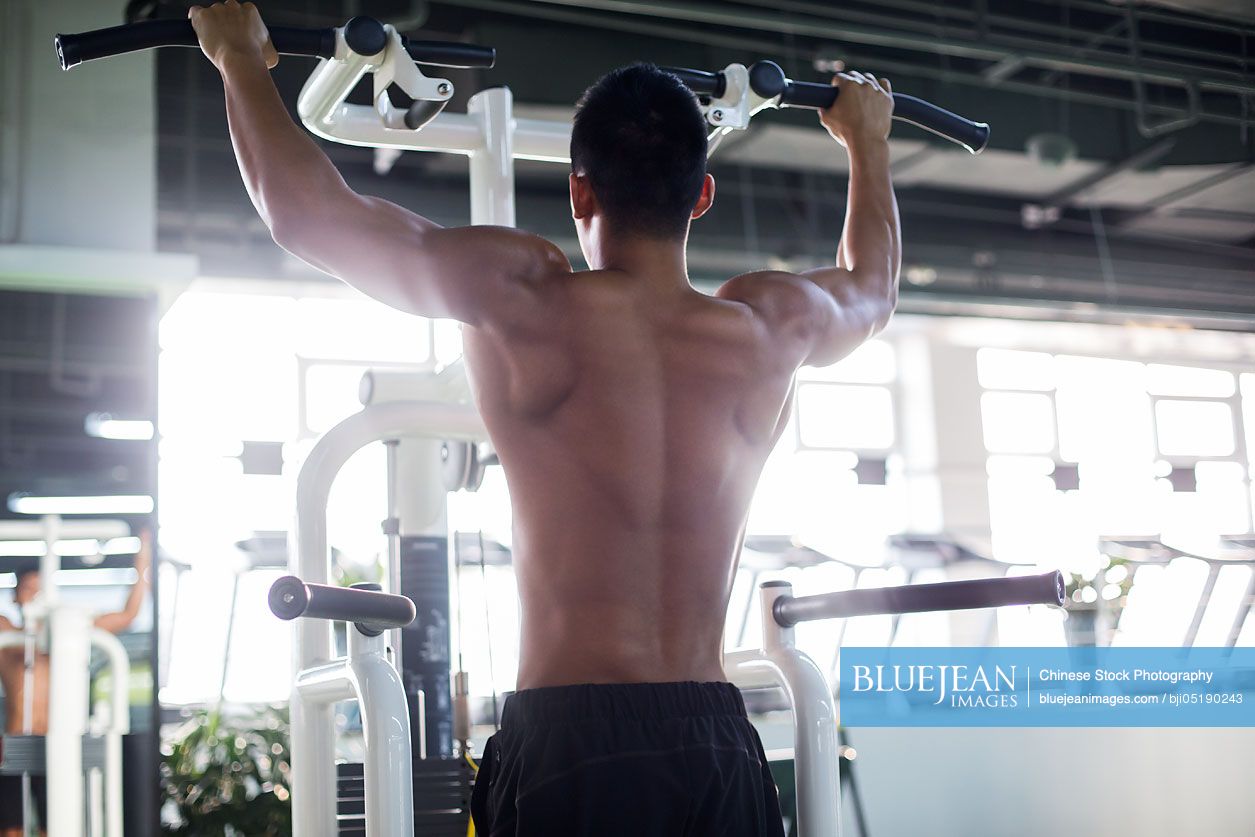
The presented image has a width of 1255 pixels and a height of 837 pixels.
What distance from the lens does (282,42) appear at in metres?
1.60

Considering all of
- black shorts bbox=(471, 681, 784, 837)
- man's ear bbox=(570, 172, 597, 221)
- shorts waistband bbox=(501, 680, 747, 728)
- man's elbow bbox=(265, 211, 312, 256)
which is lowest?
black shorts bbox=(471, 681, 784, 837)

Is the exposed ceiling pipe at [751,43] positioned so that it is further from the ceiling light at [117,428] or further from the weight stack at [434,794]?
the weight stack at [434,794]

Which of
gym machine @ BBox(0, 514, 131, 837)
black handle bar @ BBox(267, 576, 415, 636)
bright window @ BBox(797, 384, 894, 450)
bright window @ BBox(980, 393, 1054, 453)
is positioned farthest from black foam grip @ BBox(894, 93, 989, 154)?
bright window @ BBox(980, 393, 1054, 453)

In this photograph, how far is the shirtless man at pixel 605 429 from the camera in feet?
4.34

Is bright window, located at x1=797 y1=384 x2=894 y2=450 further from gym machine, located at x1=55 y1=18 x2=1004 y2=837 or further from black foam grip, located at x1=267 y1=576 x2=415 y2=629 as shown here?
black foam grip, located at x1=267 y1=576 x2=415 y2=629

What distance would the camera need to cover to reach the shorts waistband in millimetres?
1328

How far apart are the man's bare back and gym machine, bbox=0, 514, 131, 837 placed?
109 inches

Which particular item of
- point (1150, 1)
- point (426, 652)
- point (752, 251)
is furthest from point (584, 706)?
point (752, 251)

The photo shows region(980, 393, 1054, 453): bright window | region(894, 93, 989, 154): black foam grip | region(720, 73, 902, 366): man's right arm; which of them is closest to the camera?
region(720, 73, 902, 366): man's right arm

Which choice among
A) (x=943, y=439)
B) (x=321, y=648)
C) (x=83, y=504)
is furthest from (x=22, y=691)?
(x=943, y=439)

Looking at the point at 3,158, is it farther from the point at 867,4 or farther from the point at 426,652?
the point at 867,4

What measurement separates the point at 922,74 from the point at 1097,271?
325 cm

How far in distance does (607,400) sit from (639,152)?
29cm

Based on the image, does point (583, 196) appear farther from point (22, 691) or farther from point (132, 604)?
point (22, 691)
